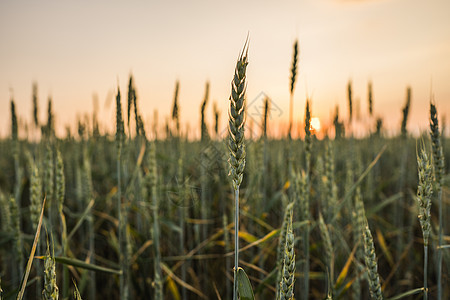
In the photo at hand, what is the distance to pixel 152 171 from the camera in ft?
6.58

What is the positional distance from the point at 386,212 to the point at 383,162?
210 centimetres

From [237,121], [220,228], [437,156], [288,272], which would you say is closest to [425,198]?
[437,156]

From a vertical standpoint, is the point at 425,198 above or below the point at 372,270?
above

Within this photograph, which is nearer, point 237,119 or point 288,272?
point 237,119

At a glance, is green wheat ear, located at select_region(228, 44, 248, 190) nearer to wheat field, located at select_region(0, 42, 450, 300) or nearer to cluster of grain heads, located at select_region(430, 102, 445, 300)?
wheat field, located at select_region(0, 42, 450, 300)

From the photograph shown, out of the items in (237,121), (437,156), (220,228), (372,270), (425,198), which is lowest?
(220,228)

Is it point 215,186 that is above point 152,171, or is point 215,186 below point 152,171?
below

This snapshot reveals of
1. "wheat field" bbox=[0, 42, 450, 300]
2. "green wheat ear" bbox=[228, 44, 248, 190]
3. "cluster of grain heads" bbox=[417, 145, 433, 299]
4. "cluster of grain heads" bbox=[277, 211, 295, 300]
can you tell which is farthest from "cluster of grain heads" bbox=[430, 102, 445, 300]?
"green wheat ear" bbox=[228, 44, 248, 190]

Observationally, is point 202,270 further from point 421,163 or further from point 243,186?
point 421,163

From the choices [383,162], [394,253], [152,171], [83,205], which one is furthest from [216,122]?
[383,162]

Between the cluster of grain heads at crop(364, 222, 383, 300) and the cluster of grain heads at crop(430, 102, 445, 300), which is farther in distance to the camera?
the cluster of grain heads at crop(430, 102, 445, 300)

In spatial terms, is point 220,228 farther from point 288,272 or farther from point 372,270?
point 288,272

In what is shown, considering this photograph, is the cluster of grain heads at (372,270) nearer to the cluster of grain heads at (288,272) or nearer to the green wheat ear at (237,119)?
the cluster of grain heads at (288,272)

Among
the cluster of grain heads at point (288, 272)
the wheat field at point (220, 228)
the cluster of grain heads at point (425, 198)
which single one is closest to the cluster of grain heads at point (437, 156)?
the wheat field at point (220, 228)
